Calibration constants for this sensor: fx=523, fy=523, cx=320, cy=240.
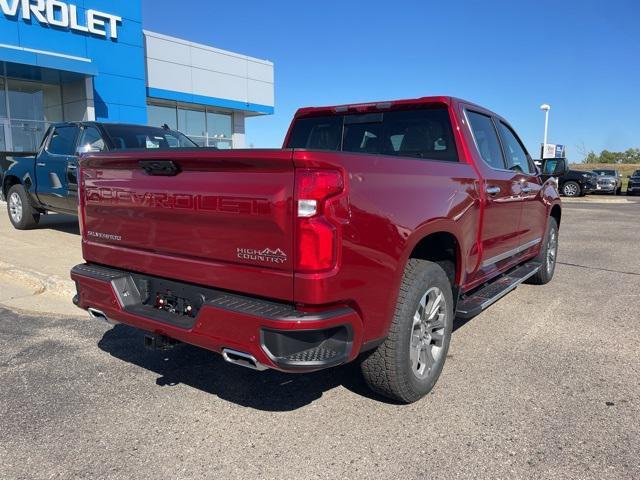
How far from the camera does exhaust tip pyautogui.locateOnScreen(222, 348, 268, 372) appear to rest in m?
2.61

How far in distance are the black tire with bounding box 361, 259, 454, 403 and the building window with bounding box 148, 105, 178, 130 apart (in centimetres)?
1978

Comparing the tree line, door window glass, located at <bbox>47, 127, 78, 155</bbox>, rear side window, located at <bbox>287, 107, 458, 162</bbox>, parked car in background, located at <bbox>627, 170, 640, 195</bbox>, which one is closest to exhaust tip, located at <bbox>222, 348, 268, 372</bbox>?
rear side window, located at <bbox>287, 107, 458, 162</bbox>

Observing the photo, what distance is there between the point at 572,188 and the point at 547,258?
23280 millimetres

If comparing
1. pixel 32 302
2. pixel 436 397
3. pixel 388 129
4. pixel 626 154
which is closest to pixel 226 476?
pixel 436 397

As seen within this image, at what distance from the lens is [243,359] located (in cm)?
267

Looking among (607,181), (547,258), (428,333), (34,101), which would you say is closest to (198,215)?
(428,333)

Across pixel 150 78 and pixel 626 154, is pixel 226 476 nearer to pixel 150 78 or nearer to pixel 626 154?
pixel 150 78

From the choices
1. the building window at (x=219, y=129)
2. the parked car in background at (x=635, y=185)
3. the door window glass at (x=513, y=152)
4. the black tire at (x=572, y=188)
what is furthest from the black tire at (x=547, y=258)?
the parked car in background at (x=635, y=185)

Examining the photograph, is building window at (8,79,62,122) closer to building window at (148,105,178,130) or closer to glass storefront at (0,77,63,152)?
glass storefront at (0,77,63,152)

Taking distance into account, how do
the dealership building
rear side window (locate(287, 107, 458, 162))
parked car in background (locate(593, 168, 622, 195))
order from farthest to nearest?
1. parked car in background (locate(593, 168, 622, 195))
2. the dealership building
3. rear side window (locate(287, 107, 458, 162))

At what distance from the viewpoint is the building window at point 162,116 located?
21.2 metres

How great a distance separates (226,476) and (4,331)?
3.13m

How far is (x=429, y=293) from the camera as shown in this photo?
10.9ft

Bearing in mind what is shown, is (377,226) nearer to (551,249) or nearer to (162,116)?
(551,249)
